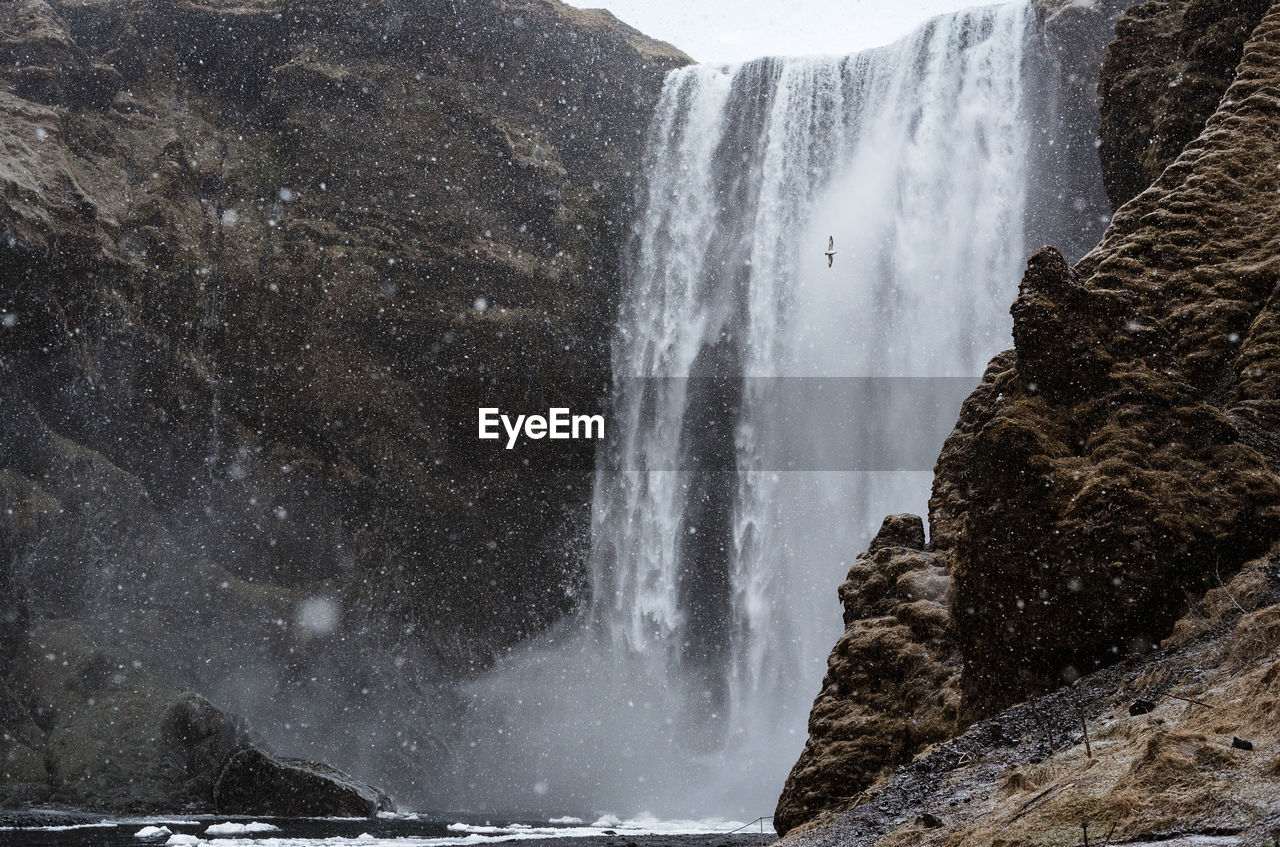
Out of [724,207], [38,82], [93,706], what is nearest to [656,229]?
[724,207]

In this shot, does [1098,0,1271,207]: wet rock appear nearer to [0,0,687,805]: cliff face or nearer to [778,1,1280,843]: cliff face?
[778,1,1280,843]: cliff face

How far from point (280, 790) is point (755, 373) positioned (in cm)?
2061

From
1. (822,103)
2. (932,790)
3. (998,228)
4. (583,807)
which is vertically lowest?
(583,807)

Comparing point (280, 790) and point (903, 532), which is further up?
point (903, 532)

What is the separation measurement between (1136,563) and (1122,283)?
3253 mm

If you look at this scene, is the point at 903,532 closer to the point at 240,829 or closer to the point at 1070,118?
the point at 240,829

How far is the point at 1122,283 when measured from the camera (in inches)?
344

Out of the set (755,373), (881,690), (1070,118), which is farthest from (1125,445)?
(755,373)

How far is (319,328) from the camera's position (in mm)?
34500

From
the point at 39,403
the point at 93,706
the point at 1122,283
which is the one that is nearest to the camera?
the point at 1122,283

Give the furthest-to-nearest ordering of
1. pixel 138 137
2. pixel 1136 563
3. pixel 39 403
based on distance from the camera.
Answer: pixel 138 137 → pixel 39 403 → pixel 1136 563

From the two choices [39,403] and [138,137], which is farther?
[138,137]

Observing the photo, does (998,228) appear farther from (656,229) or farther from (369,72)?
(369,72)

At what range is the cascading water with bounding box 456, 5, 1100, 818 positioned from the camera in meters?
32.1
